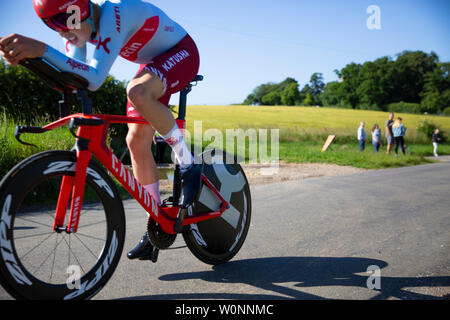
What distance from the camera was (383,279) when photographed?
262cm

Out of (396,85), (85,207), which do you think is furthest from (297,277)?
(396,85)

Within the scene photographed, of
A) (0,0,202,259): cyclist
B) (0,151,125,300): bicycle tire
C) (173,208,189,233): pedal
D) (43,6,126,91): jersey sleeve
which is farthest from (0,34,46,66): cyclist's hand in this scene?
(173,208,189,233): pedal

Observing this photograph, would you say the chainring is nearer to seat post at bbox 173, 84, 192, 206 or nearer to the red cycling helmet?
seat post at bbox 173, 84, 192, 206

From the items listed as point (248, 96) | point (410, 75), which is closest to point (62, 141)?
point (410, 75)

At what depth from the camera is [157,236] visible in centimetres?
246

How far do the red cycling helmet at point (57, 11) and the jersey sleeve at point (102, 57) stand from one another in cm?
10

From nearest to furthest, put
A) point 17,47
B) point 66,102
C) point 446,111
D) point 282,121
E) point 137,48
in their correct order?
point 17,47 → point 66,102 → point 137,48 → point 282,121 → point 446,111

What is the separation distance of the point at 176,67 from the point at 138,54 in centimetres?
27

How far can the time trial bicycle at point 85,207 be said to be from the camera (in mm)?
1605

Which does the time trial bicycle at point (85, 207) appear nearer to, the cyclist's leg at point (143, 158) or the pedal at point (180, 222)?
the pedal at point (180, 222)

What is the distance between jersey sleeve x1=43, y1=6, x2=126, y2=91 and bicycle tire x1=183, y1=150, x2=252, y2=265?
1177 millimetres

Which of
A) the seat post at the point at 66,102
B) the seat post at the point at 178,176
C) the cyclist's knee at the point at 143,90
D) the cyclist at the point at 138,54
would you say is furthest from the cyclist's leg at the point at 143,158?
the seat post at the point at 66,102

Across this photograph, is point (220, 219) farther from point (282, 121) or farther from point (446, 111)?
point (446, 111)
